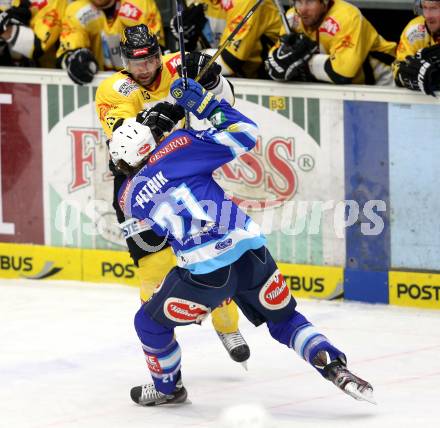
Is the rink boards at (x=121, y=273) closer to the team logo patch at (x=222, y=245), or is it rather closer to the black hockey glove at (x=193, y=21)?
the black hockey glove at (x=193, y=21)

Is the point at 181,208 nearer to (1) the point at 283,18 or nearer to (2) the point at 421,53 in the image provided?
(2) the point at 421,53

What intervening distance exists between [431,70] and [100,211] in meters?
2.10

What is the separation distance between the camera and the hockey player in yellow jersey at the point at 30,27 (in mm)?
7863

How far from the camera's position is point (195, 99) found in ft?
17.5

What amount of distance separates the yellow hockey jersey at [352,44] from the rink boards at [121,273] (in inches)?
40.5

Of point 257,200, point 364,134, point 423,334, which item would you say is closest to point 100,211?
point 257,200

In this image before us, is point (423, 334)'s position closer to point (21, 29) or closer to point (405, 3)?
point (405, 3)

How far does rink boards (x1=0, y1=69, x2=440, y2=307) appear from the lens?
22.6ft

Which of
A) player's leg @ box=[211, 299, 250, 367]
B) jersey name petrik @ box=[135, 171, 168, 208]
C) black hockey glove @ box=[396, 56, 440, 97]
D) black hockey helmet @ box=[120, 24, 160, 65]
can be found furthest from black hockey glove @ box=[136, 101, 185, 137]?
black hockey glove @ box=[396, 56, 440, 97]

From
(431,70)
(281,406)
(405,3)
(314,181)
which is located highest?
(405,3)

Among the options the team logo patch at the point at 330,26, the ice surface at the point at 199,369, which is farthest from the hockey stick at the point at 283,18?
the ice surface at the point at 199,369

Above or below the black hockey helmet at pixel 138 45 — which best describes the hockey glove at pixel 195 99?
below

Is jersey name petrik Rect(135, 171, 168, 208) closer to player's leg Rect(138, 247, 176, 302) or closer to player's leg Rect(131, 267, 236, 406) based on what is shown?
player's leg Rect(131, 267, 236, 406)

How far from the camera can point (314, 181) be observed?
23.3 ft
